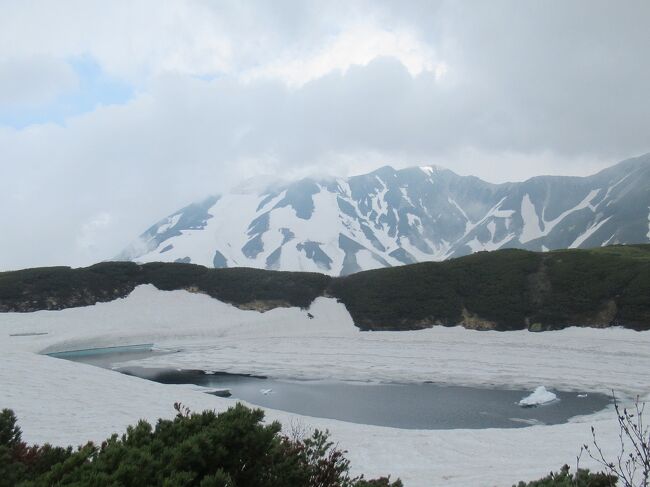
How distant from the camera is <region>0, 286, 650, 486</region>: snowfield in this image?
13.8 m

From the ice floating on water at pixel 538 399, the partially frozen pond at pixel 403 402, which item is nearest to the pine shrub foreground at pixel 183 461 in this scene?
the partially frozen pond at pixel 403 402

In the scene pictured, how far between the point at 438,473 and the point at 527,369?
22.6 metres

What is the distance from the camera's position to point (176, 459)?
15.2ft

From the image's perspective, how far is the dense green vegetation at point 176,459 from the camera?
4.34 metres

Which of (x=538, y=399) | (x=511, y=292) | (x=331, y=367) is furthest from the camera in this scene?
(x=511, y=292)

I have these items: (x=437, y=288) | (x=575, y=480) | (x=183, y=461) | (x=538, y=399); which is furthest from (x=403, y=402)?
(x=437, y=288)

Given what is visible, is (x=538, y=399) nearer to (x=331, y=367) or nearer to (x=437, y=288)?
(x=331, y=367)

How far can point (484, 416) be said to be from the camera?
2156cm

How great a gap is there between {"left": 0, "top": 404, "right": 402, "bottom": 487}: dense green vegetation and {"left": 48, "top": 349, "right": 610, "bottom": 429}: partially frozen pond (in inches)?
619

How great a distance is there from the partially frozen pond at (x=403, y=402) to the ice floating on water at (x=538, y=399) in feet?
1.03

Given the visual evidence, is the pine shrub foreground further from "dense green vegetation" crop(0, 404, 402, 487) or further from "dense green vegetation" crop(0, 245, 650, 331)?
"dense green vegetation" crop(0, 245, 650, 331)

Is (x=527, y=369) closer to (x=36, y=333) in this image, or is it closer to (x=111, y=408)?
(x=111, y=408)

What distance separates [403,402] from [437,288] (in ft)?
107

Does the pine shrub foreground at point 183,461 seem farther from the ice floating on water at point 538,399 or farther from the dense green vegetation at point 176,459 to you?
the ice floating on water at point 538,399
